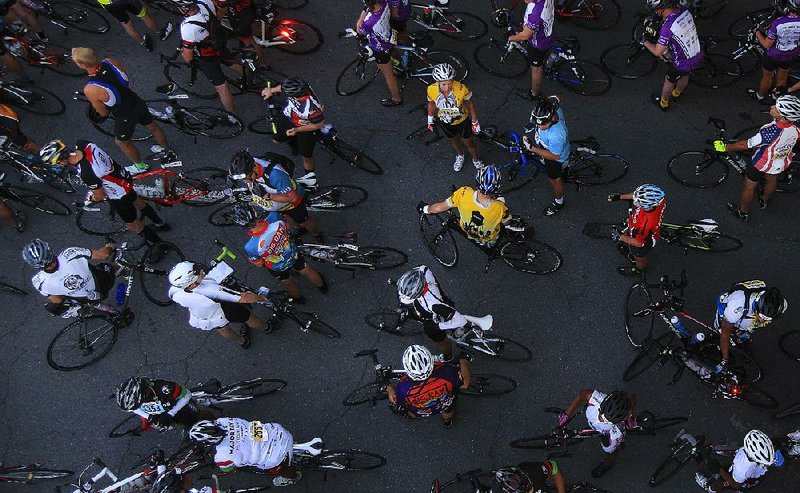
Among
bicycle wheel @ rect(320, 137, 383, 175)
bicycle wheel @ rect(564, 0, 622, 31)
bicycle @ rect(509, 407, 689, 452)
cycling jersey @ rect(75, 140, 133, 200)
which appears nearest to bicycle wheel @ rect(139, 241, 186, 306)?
cycling jersey @ rect(75, 140, 133, 200)

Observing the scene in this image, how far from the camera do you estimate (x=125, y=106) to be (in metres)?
9.28

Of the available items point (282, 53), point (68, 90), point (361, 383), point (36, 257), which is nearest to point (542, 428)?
point (361, 383)

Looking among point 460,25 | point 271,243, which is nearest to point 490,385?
point 271,243

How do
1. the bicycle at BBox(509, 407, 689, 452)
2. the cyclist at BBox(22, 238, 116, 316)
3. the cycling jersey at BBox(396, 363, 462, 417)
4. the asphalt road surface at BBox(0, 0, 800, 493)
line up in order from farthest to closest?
the asphalt road surface at BBox(0, 0, 800, 493), the cyclist at BBox(22, 238, 116, 316), the bicycle at BBox(509, 407, 689, 452), the cycling jersey at BBox(396, 363, 462, 417)

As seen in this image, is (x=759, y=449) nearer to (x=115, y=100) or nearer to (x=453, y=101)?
(x=453, y=101)

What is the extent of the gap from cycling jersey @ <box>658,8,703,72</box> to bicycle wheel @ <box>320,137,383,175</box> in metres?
4.90

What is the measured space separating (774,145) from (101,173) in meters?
9.01

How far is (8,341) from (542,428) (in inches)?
305

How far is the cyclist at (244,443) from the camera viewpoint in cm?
643

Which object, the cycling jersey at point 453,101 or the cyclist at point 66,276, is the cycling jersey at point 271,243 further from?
the cycling jersey at point 453,101

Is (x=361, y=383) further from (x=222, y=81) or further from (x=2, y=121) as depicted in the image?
(x=2, y=121)

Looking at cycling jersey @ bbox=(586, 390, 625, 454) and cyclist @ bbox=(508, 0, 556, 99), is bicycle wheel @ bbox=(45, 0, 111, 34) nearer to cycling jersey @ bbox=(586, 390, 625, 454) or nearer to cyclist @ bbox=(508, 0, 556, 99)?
cyclist @ bbox=(508, 0, 556, 99)

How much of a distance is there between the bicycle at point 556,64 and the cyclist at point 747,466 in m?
6.50

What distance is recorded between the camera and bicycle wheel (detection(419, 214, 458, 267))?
9.16 metres
